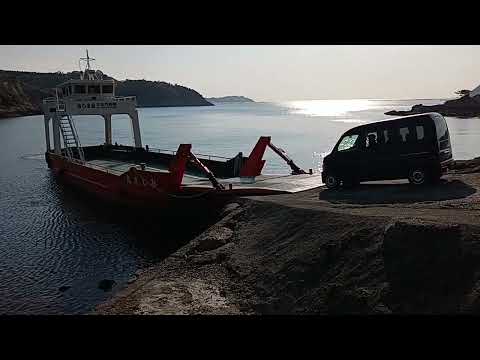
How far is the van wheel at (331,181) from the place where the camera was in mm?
16344

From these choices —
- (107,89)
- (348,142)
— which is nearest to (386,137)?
(348,142)

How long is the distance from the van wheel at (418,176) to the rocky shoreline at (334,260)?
1.50 feet

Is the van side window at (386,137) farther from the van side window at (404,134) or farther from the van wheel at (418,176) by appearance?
the van wheel at (418,176)

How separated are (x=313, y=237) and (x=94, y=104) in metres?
27.2

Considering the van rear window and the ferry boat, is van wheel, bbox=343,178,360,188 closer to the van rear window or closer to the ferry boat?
the ferry boat

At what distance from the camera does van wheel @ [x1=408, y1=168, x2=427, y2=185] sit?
14.7 metres

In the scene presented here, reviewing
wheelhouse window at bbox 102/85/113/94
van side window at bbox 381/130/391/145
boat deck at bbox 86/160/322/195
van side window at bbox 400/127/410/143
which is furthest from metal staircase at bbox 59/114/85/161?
van side window at bbox 400/127/410/143

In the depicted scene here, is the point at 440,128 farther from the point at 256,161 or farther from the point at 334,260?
the point at 256,161

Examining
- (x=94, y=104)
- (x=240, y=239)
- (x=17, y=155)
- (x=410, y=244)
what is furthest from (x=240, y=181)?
(x=17, y=155)

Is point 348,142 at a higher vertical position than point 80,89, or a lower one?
lower

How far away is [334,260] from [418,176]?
20.8 ft

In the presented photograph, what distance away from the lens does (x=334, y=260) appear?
10094 millimetres

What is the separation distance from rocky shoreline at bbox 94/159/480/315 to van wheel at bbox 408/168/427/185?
0.46m
